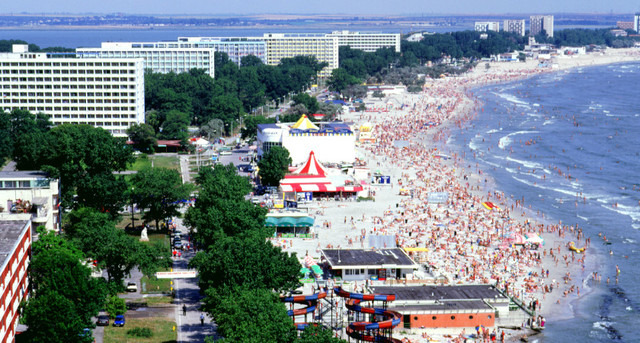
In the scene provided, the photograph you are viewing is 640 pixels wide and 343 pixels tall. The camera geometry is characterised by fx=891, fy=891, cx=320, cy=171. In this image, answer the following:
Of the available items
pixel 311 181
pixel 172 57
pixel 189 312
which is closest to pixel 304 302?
pixel 189 312

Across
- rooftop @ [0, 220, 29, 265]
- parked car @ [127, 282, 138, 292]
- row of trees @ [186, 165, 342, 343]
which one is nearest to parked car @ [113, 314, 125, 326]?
row of trees @ [186, 165, 342, 343]

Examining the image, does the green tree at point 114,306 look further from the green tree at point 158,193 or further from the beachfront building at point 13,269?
the green tree at point 158,193

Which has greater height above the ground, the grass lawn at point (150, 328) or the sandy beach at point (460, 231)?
the sandy beach at point (460, 231)

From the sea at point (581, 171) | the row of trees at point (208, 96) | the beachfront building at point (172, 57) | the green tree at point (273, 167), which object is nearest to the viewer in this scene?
the sea at point (581, 171)

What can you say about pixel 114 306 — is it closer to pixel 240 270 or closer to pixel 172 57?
pixel 240 270

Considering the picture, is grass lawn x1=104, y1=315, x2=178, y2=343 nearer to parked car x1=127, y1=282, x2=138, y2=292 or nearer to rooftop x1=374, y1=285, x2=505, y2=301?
parked car x1=127, y1=282, x2=138, y2=292

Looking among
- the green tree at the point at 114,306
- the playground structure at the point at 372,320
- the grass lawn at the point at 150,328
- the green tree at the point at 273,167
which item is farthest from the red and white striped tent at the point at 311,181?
the green tree at the point at 114,306

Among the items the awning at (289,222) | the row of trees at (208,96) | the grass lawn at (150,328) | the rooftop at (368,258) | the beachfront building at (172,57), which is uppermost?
the beachfront building at (172,57)
